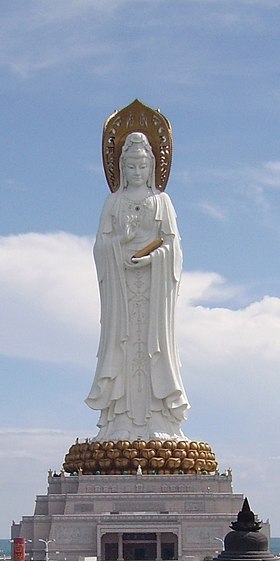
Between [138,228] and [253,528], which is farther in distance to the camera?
[138,228]

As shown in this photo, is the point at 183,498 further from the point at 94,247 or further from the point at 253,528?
the point at 253,528

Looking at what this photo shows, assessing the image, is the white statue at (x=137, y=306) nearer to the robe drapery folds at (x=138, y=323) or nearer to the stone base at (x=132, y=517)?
the robe drapery folds at (x=138, y=323)

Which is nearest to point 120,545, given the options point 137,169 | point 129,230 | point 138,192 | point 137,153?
point 129,230

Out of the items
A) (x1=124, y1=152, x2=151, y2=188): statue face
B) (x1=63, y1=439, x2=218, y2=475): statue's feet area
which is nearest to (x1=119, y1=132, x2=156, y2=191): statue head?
(x1=124, y1=152, x2=151, y2=188): statue face

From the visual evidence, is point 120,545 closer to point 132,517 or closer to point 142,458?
point 132,517

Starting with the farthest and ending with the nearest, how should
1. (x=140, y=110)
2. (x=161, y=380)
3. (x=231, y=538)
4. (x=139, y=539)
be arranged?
1. (x=140, y=110)
2. (x=161, y=380)
3. (x=139, y=539)
4. (x=231, y=538)

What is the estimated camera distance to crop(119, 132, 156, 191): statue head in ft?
98.6

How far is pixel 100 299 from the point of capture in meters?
30.4

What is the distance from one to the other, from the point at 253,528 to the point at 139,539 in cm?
2001

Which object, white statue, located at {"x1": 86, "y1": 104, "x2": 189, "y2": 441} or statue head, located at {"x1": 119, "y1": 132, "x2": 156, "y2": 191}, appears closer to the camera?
white statue, located at {"x1": 86, "y1": 104, "x2": 189, "y2": 441}

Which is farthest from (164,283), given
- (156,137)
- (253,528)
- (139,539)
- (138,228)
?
(253,528)

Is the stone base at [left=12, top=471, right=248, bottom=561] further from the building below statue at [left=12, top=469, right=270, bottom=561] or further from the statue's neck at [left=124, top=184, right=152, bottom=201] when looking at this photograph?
the statue's neck at [left=124, top=184, right=152, bottom=201]

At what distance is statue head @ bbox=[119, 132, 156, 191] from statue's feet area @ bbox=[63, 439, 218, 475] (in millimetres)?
7244

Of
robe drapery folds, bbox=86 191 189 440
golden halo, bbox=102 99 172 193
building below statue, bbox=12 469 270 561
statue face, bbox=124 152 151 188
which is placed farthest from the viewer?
golden halo, bbox=102 99 172 193
